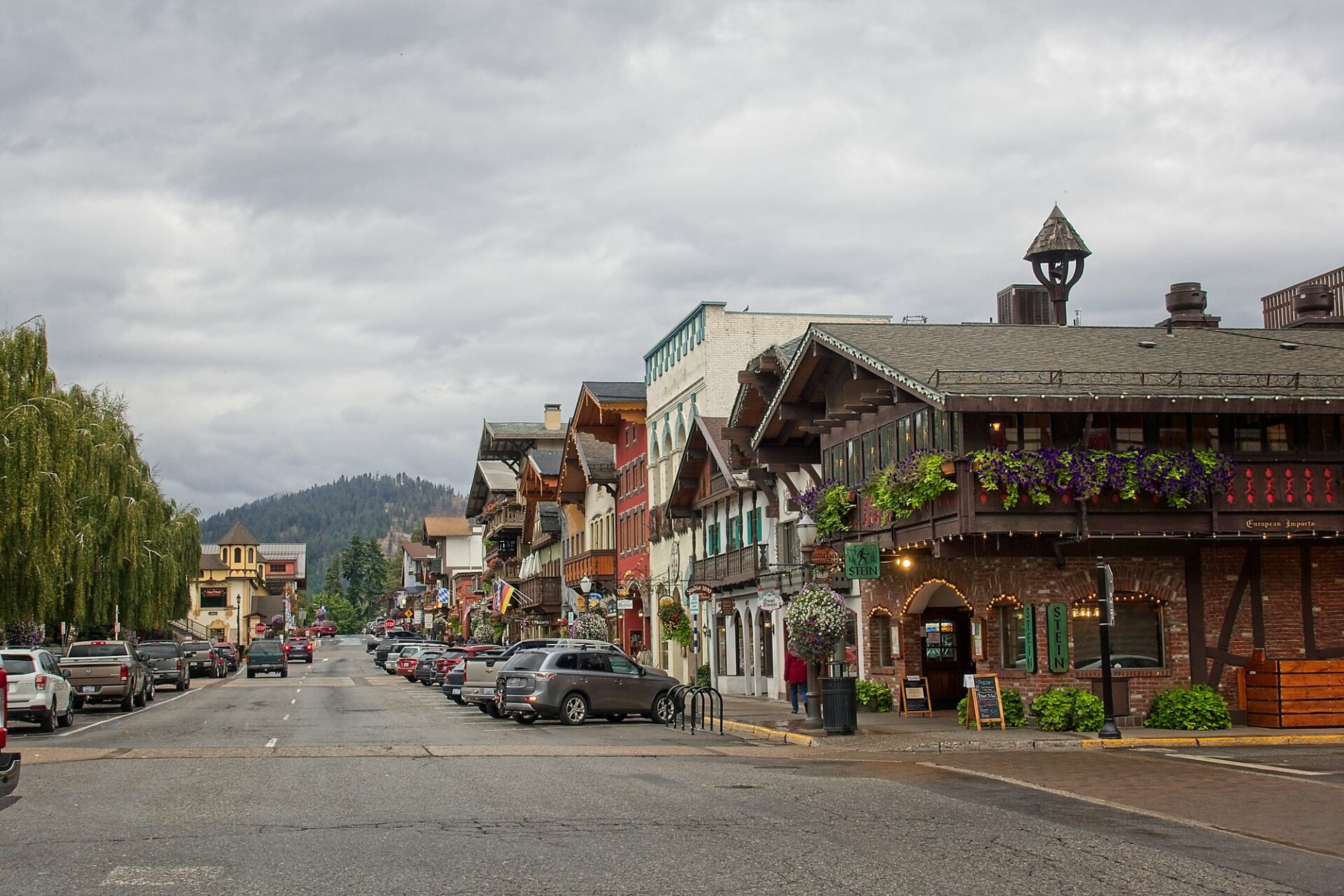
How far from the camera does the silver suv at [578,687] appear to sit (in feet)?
95.5

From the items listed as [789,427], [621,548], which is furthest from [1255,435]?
[621,548]

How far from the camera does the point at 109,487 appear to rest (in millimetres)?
42594

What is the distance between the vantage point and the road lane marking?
1834 cm

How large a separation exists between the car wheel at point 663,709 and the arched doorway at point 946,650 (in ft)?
17.4

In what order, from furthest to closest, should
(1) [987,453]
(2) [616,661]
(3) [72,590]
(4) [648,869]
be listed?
1. (3) [72,590]
2. (2) [616,661]
3. (1) [987,453]
4. (4) [648,869]

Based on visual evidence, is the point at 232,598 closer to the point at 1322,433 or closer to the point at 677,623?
the point at 677,623

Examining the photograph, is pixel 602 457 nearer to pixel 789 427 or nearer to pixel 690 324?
pixel 690 324

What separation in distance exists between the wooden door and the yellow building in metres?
108

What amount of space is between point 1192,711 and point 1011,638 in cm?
343

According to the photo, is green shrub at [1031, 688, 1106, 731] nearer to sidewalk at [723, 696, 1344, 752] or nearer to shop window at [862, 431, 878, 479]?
sidewalk at [723, 696, 1344, 752]

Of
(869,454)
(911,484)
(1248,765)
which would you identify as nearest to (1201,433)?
(911,484)

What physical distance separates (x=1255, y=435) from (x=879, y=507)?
6.72m

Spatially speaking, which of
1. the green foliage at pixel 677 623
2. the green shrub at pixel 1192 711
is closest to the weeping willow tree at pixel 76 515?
the green foliage at pixel 677 623

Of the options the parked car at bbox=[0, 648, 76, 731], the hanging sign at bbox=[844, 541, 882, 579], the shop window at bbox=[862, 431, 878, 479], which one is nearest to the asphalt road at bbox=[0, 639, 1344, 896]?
the parked car at bbox=[0, 648, 76, 731]
